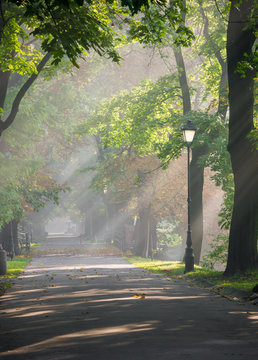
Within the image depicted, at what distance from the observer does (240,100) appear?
16344 millimetres

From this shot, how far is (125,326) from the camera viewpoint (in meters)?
8.07

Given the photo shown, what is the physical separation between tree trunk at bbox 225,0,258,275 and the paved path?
11.3 ft

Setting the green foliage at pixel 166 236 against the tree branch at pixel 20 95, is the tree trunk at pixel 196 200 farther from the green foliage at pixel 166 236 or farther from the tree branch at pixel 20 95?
the green foliage at pixel 166 236

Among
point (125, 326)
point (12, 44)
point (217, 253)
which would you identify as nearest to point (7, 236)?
point (217, 253)

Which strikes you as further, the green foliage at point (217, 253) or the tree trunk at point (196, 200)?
Result: the tree trunk at point (196, 200)

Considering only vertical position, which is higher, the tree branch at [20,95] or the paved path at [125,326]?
the tree branch at [20,95]

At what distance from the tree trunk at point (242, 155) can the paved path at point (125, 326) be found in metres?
3.44

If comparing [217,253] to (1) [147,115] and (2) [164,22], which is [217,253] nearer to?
(1) [147,115]

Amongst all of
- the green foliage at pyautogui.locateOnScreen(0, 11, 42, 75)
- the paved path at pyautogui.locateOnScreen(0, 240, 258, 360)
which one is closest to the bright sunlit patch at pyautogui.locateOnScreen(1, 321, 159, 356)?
the paved path at pyautogui.locateOnScreen(0, 240, 258, 360)

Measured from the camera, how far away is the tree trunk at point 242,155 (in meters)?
16.2

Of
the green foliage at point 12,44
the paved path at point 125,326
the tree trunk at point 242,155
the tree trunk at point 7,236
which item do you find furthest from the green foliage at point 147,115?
the paved path at point 125,326

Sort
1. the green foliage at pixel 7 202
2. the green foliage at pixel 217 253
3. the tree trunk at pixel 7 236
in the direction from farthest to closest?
the tree trunk at pixel 7 236 < the green foliage at pixel 7 202 < the green foliage at pixel 217 253

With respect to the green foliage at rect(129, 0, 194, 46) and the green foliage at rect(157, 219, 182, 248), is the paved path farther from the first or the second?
the green foliage at rect(157, 219, 182, 248)

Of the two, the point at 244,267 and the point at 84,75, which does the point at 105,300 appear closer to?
the point at 244,267
